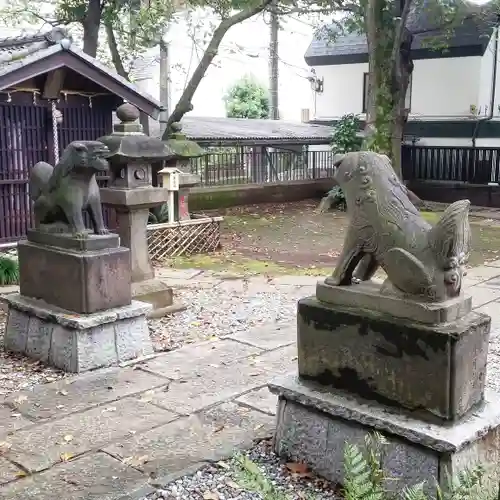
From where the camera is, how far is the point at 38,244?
5781 mm

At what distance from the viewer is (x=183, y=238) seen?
10578mm

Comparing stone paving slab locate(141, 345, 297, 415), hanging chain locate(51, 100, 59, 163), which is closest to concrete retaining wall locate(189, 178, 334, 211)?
hanging chain locate(51, 100, 59, 163)

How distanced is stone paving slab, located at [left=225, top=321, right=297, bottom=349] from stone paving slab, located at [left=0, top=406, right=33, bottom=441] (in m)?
2.24

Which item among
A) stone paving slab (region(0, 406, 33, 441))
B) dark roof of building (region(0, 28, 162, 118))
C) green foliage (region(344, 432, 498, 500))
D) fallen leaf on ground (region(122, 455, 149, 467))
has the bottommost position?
fallen leaf on ground (region(122, 455, 149, 467))

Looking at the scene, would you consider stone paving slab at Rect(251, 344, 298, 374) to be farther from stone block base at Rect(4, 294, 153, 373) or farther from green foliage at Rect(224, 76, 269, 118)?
green foliage at Rect(224, 76, 269, 118)

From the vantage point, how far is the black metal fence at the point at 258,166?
50.5 ft

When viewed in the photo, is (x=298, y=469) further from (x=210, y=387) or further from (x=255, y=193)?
(x=255, y=193)

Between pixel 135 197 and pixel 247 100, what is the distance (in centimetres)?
2193

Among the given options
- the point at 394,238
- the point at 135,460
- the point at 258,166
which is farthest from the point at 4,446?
the point at 258,166

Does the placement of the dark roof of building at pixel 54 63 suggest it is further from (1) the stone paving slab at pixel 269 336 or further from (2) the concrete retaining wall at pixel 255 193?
(1) the stone paving slab at pixel 269 336

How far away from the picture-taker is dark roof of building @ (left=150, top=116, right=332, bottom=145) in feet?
49.7

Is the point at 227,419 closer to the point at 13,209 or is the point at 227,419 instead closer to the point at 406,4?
the point at 13,209

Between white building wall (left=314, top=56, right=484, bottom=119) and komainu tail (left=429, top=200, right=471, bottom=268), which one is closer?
komainu tail (left=429, top=200, right=471, bottom=268)

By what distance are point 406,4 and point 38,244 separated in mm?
11059
